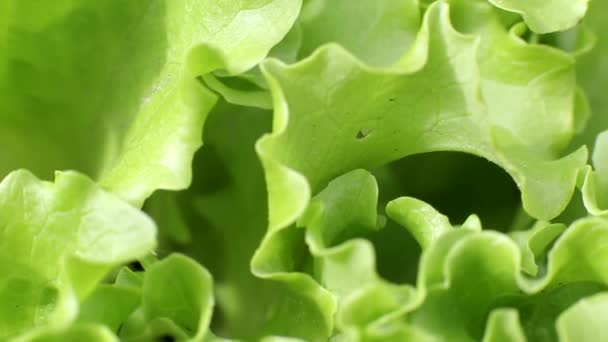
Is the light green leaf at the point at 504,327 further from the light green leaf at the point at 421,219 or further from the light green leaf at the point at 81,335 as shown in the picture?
the light green leaf at the point at 81,335

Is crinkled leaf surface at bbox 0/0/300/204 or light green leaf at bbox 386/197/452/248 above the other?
crinkled leaf surface at bbox 0/0/300/204

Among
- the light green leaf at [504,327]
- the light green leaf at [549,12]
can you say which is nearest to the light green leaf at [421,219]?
the light green leaf at [504,327]

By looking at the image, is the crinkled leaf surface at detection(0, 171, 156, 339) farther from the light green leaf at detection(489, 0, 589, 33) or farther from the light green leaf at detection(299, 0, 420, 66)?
the light green leaf at detection(489, 0, 589, 33)

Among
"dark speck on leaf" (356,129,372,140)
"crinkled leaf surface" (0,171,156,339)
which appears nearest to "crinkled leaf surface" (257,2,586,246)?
"dark speck on leaf" (356,129,372,140)

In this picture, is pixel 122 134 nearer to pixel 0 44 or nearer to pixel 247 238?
pixel 0 44


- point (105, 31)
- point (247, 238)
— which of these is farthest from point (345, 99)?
point (247, 238)

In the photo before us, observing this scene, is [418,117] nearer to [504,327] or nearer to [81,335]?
[504,327]
